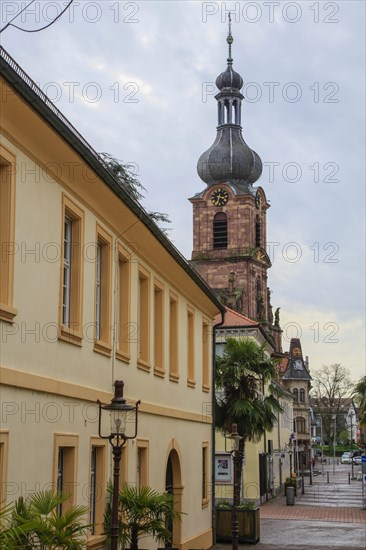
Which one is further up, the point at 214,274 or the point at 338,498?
the point at 214,274

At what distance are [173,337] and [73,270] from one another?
7.86 m

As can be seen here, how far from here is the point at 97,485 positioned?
14.0 m

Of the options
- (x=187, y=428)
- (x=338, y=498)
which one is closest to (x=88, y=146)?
(x=187, y=428)

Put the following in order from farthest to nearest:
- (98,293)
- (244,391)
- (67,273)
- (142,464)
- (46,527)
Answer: (244,391) < (142,464) < (98,293) < (67,273) < (46,527)

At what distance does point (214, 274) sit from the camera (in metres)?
81.4

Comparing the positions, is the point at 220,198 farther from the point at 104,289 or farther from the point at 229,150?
the point at 104,289

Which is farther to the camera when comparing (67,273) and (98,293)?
(98,293)

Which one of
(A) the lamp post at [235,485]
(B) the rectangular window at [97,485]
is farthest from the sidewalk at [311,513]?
→ (B) the rectangular window at [97,485]

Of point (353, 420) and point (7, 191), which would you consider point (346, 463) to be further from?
point (7, 191)

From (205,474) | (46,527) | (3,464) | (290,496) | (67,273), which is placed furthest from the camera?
(290,496)

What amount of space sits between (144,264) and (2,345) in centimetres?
750

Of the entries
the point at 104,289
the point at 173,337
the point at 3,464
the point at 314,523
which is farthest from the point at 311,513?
→ the point at 3,464

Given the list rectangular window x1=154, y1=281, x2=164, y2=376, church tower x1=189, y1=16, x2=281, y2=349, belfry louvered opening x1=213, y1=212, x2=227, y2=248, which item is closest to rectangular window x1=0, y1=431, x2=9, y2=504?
rectangular window x1=154, y1=281, x2=164, y2=376

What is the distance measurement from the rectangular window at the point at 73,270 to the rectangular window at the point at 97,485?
1959mm
